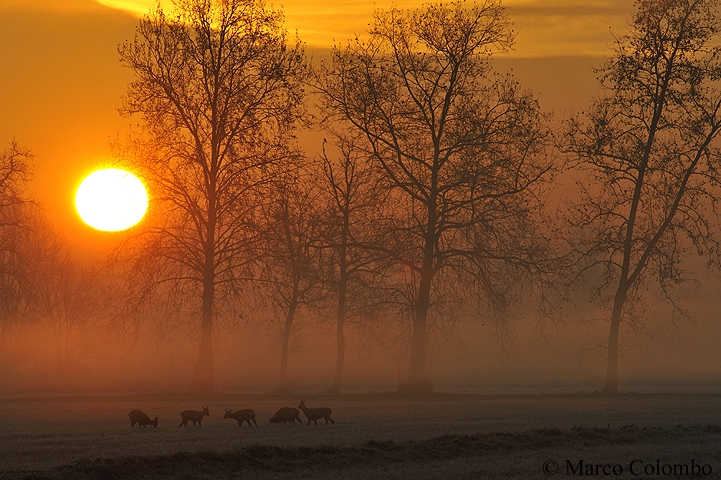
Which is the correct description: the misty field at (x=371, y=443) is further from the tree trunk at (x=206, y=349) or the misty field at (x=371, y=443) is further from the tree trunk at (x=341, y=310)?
the tree trunk at (x=341, y=310)

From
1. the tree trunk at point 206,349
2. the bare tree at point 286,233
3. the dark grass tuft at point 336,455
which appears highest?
the bare tree at point 286,233

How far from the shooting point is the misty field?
1626 centimetres

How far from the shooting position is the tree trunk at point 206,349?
38688 millimetres

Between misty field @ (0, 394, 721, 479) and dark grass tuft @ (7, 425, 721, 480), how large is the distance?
24 millimetres

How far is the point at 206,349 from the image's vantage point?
129ft

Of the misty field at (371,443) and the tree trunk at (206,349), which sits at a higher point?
the tree trunk at (206,349)

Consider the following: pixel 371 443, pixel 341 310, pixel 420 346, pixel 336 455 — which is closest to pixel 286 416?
pixel 371 443

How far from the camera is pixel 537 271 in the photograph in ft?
127

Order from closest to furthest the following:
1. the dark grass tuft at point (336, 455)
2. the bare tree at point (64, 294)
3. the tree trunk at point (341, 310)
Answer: the dark grass tuft at point (336, 455) < the tree trunk at point (341, 310) < the bare tree at point (64, 294)

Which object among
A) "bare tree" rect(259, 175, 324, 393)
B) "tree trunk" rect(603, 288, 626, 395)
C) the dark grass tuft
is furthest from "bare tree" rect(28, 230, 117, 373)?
the dark grass tuft

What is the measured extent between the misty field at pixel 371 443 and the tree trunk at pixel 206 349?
26.6 ft

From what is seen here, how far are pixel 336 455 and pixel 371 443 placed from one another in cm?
132

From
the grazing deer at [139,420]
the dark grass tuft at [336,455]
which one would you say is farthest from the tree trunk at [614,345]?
the grazing deer at [139,420]

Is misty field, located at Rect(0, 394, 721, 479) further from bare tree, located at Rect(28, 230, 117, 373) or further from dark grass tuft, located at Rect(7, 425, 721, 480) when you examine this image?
bare tree, located at Rect(28, 230, 117, 373)
